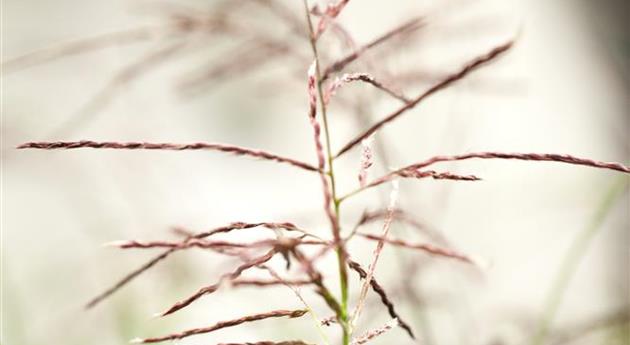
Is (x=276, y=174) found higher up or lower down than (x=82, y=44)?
higher up

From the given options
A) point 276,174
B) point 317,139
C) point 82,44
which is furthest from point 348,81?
point 276,174

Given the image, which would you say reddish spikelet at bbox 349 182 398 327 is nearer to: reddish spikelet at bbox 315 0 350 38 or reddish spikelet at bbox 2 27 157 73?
reddish spikelet at bbox 315 0 350 38

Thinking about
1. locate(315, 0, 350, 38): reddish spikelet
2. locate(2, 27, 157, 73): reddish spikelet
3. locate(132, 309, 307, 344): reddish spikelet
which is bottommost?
locate(132, 309, 307, 344): reddish spikelet

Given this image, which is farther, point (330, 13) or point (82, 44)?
point (82, 44)

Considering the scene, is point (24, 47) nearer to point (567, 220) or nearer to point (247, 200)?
point (247, 200)

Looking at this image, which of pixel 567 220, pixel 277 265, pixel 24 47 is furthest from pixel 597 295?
pixel 24 47

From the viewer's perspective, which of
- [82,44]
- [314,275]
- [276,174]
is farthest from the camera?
[276,174]

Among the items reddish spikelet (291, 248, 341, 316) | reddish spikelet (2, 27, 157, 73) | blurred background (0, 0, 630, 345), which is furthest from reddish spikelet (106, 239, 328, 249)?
blurred background (0, 0, 630, 345)

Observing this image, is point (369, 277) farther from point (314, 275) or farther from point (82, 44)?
point (82, 44)
